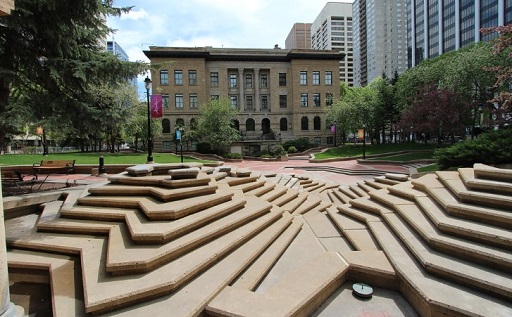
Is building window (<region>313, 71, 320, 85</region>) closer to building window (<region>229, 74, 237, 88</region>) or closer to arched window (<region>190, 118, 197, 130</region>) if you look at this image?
building window (<region>229, 74, 237, 88</region>)

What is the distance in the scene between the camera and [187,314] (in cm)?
340

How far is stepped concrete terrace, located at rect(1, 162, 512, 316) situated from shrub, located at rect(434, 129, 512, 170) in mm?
5205

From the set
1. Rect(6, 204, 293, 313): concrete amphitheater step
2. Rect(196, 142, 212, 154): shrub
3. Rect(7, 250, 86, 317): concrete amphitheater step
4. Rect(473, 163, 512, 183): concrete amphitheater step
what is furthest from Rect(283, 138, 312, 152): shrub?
Rect(7, 250, 86, 317): concrete amphitheater step

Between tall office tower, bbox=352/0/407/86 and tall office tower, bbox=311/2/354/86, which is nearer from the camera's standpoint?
tall office tower, bbox=352/0/407/86

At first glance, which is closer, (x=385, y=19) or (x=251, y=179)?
(x=251, y=179)

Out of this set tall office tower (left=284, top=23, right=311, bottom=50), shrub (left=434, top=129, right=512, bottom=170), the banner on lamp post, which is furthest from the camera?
tall office tower (left=284, top=23, right=311, bottom=50)

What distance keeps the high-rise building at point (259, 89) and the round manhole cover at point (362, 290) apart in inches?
1627

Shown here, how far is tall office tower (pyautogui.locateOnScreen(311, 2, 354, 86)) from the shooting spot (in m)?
159

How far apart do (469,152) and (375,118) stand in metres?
30.4

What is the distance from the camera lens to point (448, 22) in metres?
81.0

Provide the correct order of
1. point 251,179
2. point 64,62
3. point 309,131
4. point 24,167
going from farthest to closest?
point 309,131, point 24,167, point 251,179, point 64,62

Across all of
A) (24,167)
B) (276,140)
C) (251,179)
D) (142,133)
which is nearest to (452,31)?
(276,140)

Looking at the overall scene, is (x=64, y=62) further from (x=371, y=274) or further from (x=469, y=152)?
(x=469, y=152)

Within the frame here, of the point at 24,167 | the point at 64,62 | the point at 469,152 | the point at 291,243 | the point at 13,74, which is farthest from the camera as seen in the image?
the point at 24,167
